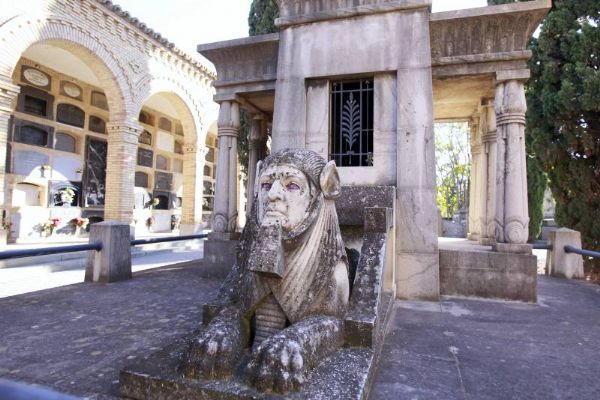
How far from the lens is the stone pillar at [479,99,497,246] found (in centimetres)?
602

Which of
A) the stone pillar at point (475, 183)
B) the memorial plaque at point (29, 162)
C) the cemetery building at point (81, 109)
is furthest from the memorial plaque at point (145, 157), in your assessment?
the stone pillar at point (475, 183)

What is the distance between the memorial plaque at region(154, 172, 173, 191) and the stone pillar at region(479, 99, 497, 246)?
15684mm

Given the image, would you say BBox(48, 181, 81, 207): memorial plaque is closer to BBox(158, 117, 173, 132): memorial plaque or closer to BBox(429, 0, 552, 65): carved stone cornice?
BBox(158, 117, 173, 132): memorial plaque

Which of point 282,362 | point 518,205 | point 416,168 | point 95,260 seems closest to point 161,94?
point 95,260

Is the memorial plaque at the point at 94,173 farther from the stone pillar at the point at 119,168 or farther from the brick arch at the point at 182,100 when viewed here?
the brick arch at the point at 182,100

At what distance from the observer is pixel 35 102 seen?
12641 mm

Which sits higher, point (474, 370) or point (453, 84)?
point (453, 84)

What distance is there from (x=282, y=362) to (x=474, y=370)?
62.1 inches

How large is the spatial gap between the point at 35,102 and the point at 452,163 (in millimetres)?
25164

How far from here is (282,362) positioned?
1808 millimetres

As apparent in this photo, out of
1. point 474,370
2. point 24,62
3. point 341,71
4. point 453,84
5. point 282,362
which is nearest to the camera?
point 282,362

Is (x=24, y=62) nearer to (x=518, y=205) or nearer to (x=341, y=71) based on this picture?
(x=341, y=71)

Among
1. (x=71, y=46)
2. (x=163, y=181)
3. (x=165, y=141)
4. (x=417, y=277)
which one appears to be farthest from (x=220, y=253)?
(x=165, y=141)

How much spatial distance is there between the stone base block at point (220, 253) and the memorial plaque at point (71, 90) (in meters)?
12.1
